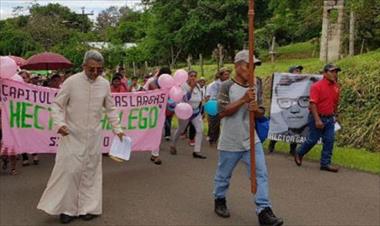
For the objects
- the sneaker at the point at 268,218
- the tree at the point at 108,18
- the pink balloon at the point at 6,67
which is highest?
the tree at the point at 108,18

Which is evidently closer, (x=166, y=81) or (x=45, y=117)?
(x=45, y=117)

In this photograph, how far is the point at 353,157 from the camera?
408 inches

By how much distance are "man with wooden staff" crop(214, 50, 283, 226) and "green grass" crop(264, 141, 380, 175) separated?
3.96 m

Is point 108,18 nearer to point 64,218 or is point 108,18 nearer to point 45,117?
point 45,117

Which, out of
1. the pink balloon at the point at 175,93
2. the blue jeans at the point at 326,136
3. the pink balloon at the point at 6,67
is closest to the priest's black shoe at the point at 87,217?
the pink balloon at the point at 6,67

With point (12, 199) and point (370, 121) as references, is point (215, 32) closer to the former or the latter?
point (370, 121)

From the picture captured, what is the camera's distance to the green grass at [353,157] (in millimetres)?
9562

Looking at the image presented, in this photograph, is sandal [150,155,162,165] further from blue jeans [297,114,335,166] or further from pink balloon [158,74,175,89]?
blue jeans [297,114,335,166]

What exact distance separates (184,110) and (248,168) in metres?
3.98

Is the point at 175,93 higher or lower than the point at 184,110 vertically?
higher

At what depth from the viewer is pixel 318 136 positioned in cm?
939

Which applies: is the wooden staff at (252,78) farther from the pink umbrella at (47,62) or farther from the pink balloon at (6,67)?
the pink umbrella at (47,62)

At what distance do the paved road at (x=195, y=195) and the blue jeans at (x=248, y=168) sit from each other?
0.36 m

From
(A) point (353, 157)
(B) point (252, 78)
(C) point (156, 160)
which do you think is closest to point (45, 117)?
(C) point (156, 160)
